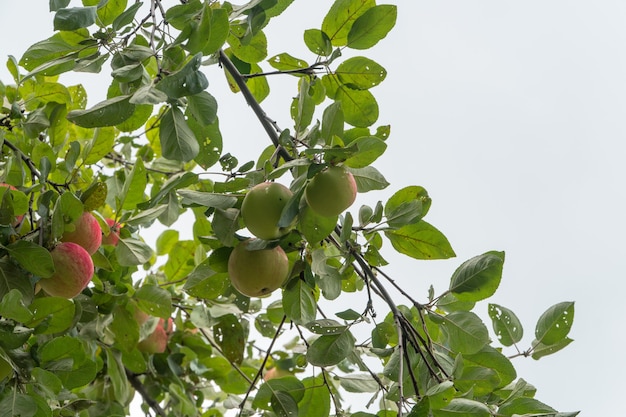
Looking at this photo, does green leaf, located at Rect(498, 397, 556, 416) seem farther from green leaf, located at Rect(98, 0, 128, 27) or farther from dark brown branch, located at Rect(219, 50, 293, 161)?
green leaf, located at Rect(98, 0, 128, 27)

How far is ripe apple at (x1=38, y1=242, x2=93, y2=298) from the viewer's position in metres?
1.00

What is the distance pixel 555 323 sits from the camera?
1.09 metres

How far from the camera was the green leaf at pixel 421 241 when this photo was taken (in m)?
1.02

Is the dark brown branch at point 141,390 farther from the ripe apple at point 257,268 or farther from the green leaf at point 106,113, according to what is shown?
the green leaf at point 106,113

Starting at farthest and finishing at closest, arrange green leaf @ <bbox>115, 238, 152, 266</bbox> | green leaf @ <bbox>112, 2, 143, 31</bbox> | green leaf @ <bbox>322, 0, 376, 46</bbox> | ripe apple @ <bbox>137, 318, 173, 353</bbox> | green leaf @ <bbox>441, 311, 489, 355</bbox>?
ripe apple @ <bbox>137, 318, 173, 353</bbox>
green leaf @ <bbox>115, 238, 152, 266</bbox>
green leaf @ <bbox>322, 0, 376, 46</bbox>
green leaf @ <bbox>441, 311, 489, 355</bbox>
green leaf @ <bbox>112, 2, 143, 31</bbox>

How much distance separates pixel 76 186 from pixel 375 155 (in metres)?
0.64

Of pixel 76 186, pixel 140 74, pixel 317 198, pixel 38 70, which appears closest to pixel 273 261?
pixel 317 198

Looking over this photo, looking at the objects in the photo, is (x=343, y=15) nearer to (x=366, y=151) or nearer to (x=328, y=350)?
(x=366, y=151)

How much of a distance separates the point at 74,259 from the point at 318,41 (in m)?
0.47

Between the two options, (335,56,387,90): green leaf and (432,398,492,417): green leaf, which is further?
(335,56,387,90): green leaf

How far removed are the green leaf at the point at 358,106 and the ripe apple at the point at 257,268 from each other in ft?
0.94

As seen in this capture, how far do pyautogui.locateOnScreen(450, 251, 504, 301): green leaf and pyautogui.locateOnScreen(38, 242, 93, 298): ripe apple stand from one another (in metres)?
0.51

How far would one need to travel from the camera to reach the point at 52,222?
0.97 meters

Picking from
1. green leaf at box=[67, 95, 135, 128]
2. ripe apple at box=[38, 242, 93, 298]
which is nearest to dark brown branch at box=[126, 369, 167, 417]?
ripe apple at box=[38, 242, 93, 298]
